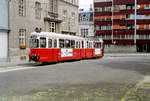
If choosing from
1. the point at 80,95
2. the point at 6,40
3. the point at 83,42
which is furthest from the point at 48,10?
the point at 80,95

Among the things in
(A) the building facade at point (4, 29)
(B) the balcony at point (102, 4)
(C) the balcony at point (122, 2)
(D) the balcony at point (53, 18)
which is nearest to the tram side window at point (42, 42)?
(A) the building facade at point (4, 29)

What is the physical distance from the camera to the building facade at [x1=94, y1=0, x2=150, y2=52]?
206ft

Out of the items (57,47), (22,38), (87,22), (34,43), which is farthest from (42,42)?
(87,22)

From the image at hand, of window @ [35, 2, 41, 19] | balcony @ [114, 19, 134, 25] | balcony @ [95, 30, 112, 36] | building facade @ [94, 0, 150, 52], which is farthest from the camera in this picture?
balcony @ [95, 30, 112, 36]

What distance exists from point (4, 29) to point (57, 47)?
6.29m

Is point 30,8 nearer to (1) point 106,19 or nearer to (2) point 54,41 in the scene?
(2) point 54,41

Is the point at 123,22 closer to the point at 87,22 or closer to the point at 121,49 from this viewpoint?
the point at 121,49

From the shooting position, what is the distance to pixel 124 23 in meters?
64.1

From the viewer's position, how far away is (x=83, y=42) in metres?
30.5

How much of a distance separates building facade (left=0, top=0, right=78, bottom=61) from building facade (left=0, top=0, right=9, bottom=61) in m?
0.55

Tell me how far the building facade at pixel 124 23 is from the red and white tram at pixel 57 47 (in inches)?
1265

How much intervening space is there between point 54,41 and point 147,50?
4631 cm

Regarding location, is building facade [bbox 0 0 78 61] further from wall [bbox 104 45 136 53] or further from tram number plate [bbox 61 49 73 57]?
wall [bbox 104 45 136 53]

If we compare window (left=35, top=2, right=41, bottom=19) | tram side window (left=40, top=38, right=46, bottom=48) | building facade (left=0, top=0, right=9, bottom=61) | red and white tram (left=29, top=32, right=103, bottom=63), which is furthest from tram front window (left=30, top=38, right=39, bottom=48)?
window (left=35, top=2, right=41, bottom=19)
